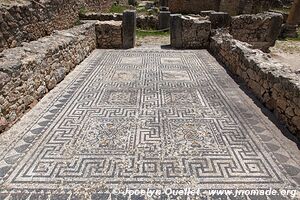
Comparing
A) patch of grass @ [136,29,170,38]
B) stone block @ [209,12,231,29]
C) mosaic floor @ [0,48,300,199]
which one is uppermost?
stone block @ [209,12,231,29]

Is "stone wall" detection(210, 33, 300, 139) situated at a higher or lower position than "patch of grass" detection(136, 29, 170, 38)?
higher

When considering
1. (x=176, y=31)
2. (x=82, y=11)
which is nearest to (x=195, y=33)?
(x=176, y=31)

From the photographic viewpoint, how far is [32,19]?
666 cm

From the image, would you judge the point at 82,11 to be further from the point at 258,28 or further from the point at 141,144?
the point at 141,144

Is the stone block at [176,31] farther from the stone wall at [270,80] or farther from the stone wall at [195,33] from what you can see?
the stone wall at [270,80]

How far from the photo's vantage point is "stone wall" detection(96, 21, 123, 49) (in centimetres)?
848

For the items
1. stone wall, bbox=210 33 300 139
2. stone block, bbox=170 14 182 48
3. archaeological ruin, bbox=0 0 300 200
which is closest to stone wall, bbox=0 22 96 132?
archaeological ruin, bbox=0 0 300 200

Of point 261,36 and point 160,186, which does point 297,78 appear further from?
point 261,36

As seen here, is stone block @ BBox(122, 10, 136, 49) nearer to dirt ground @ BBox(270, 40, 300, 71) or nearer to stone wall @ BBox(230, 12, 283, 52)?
stone wall @ BBox(230, 12, 283, 52)

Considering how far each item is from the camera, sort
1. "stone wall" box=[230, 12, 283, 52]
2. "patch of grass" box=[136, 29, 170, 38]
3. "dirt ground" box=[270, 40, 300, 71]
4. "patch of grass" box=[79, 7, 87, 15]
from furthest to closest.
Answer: "patch of grass" box=[79, 7, 87, 15]
"patch of grass" box=[136, 29, 170, 38]
"stone wall" box=[230, 12, 283, 52]
"dirt ground" box=[270, 40, 300, 71]

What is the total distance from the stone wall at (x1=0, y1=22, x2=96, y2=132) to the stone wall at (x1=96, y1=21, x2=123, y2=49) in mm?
1830

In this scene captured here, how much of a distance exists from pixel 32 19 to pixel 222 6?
12.8m

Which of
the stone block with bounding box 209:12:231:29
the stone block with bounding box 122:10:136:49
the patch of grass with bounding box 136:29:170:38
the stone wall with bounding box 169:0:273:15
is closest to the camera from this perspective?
the stone block with bounding box 122:10:136:49

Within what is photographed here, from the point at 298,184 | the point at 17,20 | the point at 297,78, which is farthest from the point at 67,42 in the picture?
the point at 298,184
